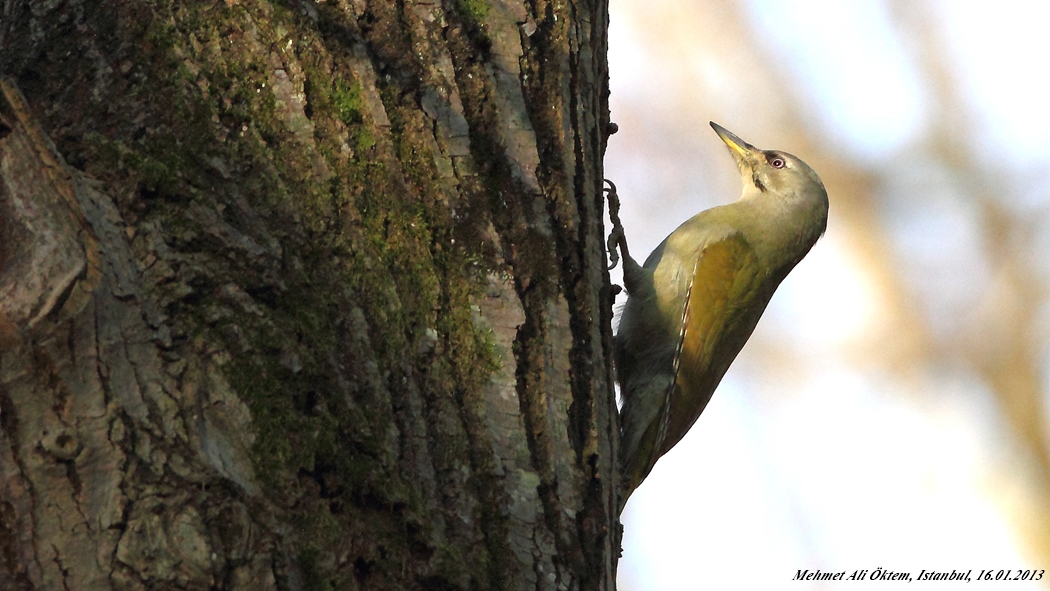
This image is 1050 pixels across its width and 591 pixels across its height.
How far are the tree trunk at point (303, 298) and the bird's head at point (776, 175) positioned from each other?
2984 millimetres

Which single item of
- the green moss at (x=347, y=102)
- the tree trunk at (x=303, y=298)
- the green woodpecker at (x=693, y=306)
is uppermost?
the green woodpecker at (x=693, y=306)

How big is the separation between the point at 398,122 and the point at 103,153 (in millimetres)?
550

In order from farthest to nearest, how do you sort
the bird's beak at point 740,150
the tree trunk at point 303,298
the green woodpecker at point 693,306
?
the bird's beak at point 740,150
the green woodpecker at point 693,306
the tree trunk at point 303,298

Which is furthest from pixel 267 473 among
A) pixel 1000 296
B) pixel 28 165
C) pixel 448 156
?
pixel 1000 296

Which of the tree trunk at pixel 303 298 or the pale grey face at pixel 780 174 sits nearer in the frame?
the tree trunk at pixel 303 298

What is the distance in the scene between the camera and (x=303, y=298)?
1.84 m

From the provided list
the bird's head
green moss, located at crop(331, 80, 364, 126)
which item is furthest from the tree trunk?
the bird's head

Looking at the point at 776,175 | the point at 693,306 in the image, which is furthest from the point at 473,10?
the point at 776,175

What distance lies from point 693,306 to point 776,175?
1.06 metres

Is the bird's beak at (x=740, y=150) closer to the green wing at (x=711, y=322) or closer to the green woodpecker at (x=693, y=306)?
the green woodpecker at (x=693, y=306)

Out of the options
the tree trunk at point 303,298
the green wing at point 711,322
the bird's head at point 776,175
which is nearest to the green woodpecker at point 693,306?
the green wing at point 711,322

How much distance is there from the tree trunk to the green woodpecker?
2097 millimetres

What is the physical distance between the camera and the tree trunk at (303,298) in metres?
1.53

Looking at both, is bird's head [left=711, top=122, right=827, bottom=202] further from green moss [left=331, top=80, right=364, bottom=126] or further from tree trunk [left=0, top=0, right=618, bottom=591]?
green moss [left=331, top=80, right=364, bottom=126]
